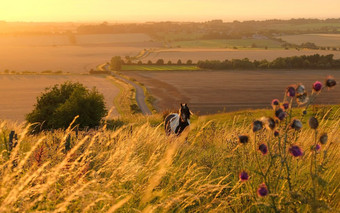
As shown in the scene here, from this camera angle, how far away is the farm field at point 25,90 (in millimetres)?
46312

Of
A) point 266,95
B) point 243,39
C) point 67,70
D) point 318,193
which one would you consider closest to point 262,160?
point 318,193

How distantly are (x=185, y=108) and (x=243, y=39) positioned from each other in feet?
573

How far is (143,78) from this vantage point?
79.4 meters

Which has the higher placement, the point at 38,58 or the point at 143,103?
the point at 38,58

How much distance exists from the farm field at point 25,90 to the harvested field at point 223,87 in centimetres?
833

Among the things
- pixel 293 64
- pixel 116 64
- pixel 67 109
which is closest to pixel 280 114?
pixel 67 109

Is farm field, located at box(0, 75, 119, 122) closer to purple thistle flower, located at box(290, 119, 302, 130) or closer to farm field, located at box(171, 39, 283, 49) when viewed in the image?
purple thistle flower, located at box(290, 119, 302, 130)

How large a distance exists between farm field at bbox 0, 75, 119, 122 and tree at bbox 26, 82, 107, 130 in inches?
497

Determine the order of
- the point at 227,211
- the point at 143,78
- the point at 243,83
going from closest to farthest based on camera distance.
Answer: the point at 227,211 → the point at 243,83 → the point at 143,78

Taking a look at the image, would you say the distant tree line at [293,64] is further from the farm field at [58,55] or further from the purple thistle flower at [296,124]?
the purple thistle flower at [296,124]

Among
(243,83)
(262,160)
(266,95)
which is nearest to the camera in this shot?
(262,160)

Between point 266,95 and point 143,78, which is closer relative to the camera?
point 266,95

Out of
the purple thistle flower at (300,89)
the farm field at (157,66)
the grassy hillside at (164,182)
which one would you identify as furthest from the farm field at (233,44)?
the purple thistle flower at (300,89)

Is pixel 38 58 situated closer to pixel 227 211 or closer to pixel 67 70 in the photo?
pixel 67 70
